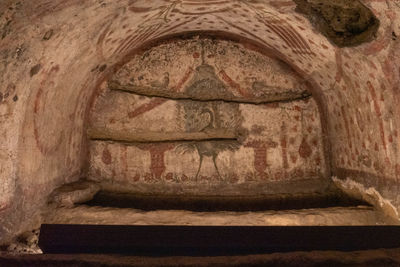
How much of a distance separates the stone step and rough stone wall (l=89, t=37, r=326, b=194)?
0.93m

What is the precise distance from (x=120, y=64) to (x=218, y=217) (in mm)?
2209

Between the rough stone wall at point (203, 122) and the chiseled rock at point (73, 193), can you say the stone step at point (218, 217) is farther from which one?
the rough stone wall at point (203, 122)

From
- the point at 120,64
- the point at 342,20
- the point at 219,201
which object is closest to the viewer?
the point at 342,20

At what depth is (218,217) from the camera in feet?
10.4

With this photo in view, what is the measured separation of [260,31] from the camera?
→ 12.2ft

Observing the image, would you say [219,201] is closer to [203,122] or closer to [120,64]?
[203,122]

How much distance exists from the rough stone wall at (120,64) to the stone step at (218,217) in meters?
0.25

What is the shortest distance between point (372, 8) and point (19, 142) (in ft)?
9.05

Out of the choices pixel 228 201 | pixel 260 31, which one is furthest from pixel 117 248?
pixel 260 31

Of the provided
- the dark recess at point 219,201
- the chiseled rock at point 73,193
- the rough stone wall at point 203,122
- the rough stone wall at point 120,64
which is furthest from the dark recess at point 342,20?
the chiseled rock at point 73,193

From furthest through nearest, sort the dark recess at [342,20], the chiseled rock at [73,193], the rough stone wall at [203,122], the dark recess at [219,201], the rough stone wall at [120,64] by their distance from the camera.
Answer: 1. the rough stone wall at [203,122]
2. the dark recess at [219,201]
3. the chiseled rock at [73,193]
4. the dark recess at [342,20]
5. the rough stone wall at [120,64]

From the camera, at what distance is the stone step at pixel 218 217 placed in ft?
10.0

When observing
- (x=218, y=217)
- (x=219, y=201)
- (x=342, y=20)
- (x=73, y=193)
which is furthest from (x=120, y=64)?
(x=342, y=20)

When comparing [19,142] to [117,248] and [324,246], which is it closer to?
[117,248]
